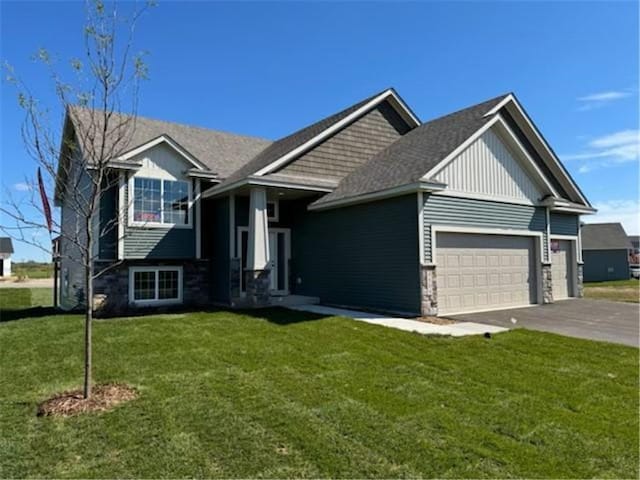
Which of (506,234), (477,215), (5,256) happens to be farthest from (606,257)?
(5,256)

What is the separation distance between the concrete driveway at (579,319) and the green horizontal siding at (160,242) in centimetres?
823

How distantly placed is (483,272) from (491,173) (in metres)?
2.90

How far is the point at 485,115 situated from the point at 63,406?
12.4 m

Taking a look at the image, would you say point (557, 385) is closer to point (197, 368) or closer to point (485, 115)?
point (197, 368)

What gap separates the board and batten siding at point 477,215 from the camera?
11156 millimetres

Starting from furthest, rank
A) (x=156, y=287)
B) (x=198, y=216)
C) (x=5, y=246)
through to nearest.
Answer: (x=5, y=246)
(x=198, y=216)
(x=156, y=287)

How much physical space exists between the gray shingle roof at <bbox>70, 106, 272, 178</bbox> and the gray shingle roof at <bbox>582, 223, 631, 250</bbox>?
30.2 meters

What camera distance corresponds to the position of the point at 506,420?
15.2ft

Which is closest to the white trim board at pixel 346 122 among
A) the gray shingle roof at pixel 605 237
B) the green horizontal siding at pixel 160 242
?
the green horizontal siding at pixel 160 242

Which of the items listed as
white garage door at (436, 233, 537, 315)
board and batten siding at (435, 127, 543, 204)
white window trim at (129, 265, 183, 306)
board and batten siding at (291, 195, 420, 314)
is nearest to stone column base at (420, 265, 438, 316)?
board and batten siding at (291, 195, 420, 314)

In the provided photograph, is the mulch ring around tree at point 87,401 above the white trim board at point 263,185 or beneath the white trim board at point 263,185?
beneath

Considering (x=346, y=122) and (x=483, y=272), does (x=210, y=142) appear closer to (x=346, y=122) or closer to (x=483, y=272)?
(x=346, y=122)

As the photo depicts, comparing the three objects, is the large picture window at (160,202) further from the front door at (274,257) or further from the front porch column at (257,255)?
the front door at (274,257)

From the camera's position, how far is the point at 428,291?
10.9 meters
